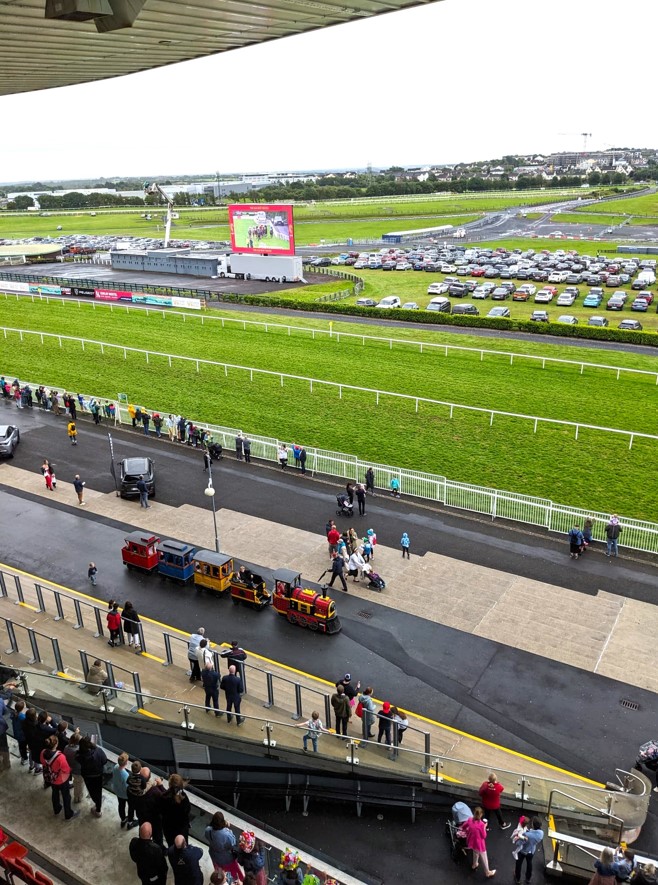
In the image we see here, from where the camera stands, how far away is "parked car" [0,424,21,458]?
2617cm

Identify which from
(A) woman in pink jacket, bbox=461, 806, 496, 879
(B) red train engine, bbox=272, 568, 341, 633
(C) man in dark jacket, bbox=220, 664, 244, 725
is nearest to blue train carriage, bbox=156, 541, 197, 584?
(B) red train engine, bbox=272, 568, 341, 633

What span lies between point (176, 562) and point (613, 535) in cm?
1157

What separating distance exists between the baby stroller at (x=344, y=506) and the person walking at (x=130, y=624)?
8.26 metres

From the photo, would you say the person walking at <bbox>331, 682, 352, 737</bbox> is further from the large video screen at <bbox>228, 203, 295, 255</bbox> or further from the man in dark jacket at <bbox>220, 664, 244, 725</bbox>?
the large video screen at <bbox>228, 203, 295, 255</bbox>

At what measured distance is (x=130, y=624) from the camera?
1434 cm

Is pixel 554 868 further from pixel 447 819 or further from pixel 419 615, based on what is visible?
pixel 419 615

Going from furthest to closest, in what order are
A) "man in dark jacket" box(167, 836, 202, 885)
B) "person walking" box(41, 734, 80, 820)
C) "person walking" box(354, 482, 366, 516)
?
"person walking" box(354, 482, 366, 516) → "person walking" box(41, 734, 80, 820) → "man in dark jacket" box(167, 836, 202, 885)

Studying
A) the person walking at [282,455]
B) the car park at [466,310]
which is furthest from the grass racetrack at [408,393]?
the car park at [466,310]

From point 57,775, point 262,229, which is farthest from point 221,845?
point 262,229

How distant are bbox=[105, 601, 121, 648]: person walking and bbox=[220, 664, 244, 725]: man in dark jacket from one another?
10.5ft

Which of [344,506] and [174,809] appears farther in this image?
[344,506]

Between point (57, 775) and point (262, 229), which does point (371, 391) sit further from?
point (262, 229)

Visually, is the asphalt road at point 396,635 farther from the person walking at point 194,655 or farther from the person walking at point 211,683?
the person walking at point 194,655

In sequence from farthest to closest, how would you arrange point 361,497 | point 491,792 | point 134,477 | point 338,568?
point 134,477 < point 361,497 < point 338,568 < point 491,792
